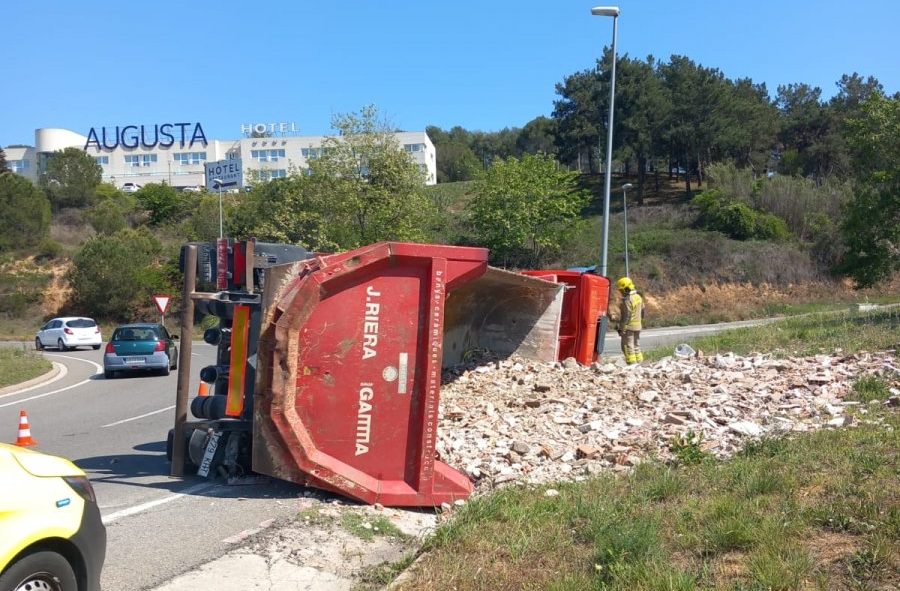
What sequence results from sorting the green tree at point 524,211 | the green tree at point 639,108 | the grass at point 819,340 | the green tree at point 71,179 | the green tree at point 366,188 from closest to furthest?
the grass at point 819,340
the green tree at point 366,188
the green tree at point 524,211
the green tree at point 639,108
the green tree at point 71,179

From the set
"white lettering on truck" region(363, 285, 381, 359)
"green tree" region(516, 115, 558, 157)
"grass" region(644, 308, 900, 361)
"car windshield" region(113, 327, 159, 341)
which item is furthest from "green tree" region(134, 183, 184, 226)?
"white lettering on truck" region(363, 285, 381, 359)

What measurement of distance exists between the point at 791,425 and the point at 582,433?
1.94 meters

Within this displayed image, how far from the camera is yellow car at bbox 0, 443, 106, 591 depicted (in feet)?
11.3

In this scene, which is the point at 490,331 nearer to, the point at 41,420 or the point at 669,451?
the point at 669,451

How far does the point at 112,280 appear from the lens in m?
51.9

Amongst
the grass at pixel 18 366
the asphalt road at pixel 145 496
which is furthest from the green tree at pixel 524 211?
the asphalt road at pixel 145 496

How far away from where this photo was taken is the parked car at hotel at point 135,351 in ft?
68.0

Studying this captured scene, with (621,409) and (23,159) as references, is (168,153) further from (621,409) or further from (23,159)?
(621,409)

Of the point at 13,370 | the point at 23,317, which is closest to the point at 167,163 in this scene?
the point at 23,317

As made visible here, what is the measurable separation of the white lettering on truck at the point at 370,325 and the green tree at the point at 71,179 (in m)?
84.4

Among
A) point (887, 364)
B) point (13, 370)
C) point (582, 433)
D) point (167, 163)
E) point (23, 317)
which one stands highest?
point (167, 163)

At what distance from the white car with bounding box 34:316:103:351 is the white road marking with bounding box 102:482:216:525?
30.0 m

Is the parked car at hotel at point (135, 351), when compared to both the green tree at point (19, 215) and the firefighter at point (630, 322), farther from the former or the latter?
the green tree at point (19, 215)

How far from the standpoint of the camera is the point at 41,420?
1292cm
